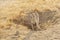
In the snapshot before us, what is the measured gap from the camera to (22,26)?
11.4ft

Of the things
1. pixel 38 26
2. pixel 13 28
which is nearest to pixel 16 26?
pixel 13 28

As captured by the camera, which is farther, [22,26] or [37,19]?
[37,19]

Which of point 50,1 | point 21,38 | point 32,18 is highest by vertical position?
point 50,1

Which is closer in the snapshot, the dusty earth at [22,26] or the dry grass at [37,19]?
the dusty earth at [22,26]

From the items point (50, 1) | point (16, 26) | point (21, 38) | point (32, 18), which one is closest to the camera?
point (21, 38)

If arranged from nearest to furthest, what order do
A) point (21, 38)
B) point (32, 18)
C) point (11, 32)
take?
point (21, 38) → point (11, 32) → point (32, 18)

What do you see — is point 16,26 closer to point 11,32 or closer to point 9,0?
point 11,32

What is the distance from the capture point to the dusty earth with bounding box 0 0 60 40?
3.08 metres

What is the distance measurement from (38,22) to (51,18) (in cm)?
35

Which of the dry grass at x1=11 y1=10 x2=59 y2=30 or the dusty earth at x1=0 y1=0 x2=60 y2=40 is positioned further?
the dry grass at x1=11 y1=10 x2=59 y2=30

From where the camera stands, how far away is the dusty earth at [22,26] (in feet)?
10.1

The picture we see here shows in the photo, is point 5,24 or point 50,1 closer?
point 5,24

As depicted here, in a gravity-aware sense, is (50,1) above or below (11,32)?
above

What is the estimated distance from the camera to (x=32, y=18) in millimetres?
3672
